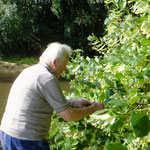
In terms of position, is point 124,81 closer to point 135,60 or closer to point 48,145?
point 135,60

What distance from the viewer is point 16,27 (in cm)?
1359

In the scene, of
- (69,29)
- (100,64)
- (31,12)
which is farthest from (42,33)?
(100,64)

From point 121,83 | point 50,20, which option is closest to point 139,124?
point 121,83

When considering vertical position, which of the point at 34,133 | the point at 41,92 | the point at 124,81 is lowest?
the point at 34,133

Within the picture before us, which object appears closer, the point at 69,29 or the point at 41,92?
the point at 41,92

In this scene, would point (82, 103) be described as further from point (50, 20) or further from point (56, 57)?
point (50, 20)

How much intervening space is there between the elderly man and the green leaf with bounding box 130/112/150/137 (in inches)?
36.1

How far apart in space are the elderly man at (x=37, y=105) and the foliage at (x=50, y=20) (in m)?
10.8

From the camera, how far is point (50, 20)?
1586 cm

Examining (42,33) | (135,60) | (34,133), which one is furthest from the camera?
(42,33)

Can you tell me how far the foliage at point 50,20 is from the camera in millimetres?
12711

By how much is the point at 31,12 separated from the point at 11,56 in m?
3.57

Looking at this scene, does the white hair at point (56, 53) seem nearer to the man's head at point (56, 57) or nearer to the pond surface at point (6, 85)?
the man's head at point (56, 57)

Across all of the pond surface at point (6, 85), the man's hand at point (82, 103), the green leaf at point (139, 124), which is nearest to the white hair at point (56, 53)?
the man's hand at point (82, 103)
